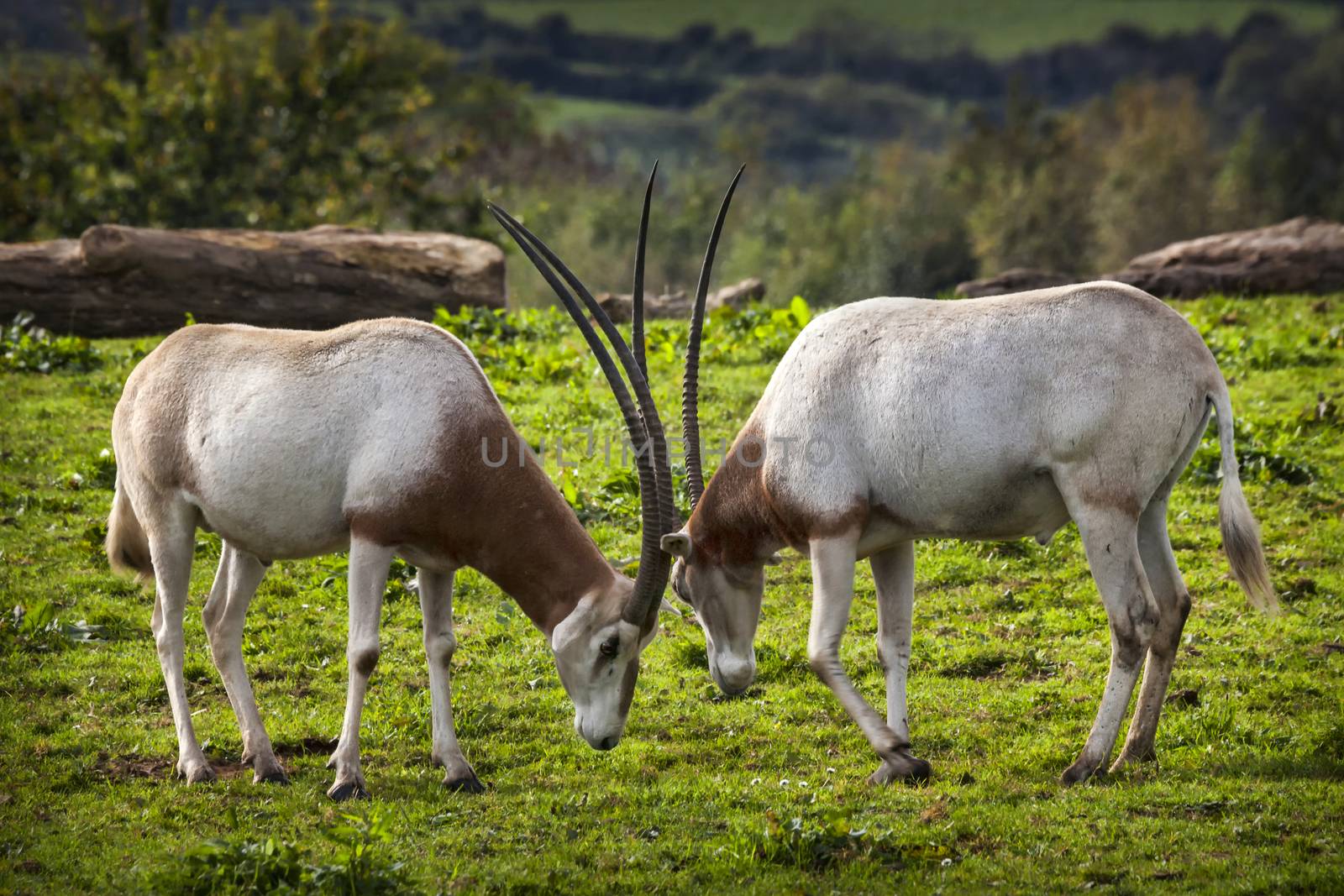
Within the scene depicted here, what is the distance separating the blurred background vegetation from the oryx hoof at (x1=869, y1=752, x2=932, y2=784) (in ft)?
50.0

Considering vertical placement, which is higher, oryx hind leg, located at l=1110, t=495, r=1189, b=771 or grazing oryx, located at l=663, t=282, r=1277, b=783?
grazing oryx, located at l=663, t=282, r=1277, b=783

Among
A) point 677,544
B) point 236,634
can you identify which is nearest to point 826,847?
point 677,544

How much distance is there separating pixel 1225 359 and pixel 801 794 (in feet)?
29.9

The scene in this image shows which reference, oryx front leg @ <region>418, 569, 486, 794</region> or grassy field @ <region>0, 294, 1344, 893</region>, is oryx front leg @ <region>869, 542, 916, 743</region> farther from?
oryx front leg @ <region>418, 569, 486, 794</region>

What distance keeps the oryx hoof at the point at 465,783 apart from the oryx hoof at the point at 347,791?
1.38ft

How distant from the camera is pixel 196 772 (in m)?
6.98

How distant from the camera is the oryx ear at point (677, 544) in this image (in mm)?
6395

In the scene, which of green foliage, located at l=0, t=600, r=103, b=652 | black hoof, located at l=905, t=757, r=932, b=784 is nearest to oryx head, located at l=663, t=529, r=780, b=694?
black hoof, located at l=905, t=757, r=932, b=784

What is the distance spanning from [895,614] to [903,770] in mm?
1072

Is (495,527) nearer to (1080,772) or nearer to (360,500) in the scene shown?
(360,500)

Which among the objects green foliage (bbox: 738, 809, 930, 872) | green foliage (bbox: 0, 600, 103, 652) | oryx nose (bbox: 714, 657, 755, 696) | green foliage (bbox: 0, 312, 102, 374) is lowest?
green foliage (bbox: 0, 312, 102, 374)

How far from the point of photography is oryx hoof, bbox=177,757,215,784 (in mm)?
6945

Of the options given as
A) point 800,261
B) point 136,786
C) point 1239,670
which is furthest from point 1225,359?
point 800,261

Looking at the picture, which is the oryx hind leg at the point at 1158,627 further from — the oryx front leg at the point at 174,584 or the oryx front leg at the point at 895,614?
the oryx front leg at the point at 174,584
